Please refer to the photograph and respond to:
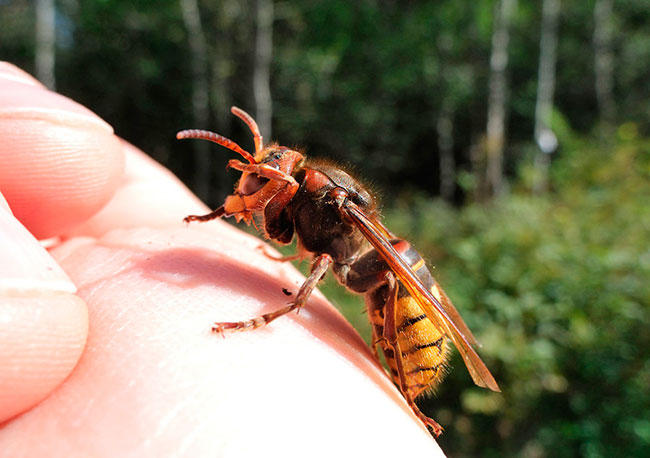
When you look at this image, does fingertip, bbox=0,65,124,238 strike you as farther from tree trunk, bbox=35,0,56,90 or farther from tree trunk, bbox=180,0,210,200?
tree trunk, bbox=180,0,210,200

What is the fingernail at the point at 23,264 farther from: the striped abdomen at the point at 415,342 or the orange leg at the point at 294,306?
the striped abdomen at the point at 415,342

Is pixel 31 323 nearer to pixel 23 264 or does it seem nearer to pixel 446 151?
pixel 23 264

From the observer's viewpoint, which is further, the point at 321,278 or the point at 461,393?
the point at 461,393

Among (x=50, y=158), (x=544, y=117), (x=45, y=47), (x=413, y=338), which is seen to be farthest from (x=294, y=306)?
(x=45, y=47)

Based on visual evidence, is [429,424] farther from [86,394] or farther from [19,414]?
Answer: [19,414]

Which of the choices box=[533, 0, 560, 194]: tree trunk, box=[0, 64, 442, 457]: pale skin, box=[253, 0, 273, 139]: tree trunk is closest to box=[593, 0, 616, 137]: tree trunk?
box=[533, 0, 560, 194]: tree trunk

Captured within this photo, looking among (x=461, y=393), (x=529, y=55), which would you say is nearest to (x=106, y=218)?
(x=461, y=393)

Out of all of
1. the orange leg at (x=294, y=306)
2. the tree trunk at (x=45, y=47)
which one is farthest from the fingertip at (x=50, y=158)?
the tree trunk at (x=45, y=47)
